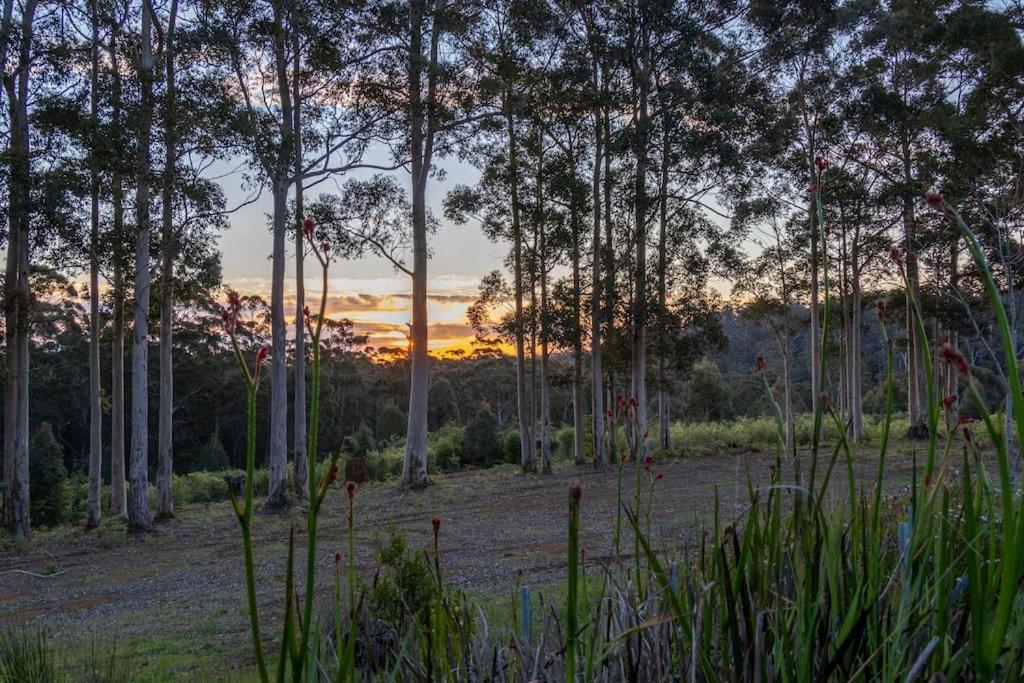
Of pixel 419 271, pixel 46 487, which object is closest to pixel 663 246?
pixel 419 271

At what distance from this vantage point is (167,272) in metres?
13.0

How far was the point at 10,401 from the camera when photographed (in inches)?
456

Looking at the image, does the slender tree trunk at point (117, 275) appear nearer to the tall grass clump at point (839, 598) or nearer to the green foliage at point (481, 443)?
the green foliage at point (481, 443)

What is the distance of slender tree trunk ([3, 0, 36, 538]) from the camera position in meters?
11.6

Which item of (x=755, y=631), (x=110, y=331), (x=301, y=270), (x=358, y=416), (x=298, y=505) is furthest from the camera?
(x=358, y=416)

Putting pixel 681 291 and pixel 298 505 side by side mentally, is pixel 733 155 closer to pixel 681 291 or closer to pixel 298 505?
pixel 681 291

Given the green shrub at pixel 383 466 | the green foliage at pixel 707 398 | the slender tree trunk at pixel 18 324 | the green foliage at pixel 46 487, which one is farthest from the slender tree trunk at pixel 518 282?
the green foliage at pixel 707 398

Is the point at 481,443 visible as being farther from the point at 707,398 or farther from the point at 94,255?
the point at 94,255

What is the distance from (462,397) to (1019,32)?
27342 millimetres

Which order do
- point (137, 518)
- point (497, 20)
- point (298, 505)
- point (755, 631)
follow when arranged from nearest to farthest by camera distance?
point (755, 631) < point (137, 518) < point (298, 505) < point (497, 20)

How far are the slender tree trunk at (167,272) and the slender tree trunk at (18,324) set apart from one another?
73.2 inches

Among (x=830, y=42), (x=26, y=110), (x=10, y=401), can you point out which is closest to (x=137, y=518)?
(x=10, y=401)

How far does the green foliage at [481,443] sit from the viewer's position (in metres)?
23.2

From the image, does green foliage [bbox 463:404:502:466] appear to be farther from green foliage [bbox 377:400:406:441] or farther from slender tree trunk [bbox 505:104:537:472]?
green foliage [bbox 377:400:406:441]
